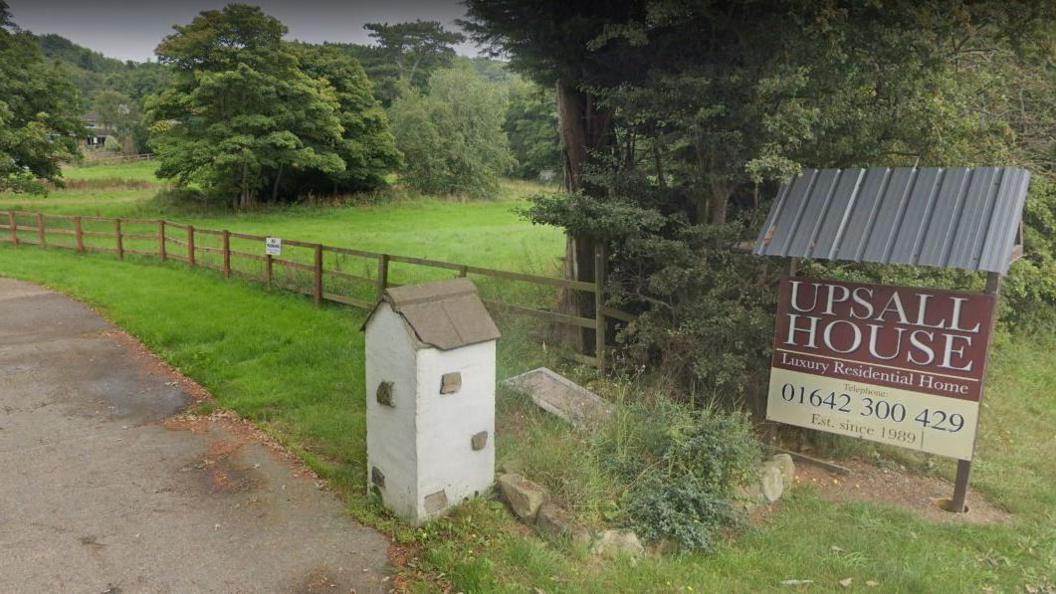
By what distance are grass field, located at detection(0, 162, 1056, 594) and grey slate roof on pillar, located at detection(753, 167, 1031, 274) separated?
186 centimetres

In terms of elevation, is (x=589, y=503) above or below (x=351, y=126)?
below

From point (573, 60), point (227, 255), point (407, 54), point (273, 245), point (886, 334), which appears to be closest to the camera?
point (886, 334)

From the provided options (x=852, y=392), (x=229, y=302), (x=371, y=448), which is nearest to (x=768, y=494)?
(x=852, y=392)

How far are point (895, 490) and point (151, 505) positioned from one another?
5.59m

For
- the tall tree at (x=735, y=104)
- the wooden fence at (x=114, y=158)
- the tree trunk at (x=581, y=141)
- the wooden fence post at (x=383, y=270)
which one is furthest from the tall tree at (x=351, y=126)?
the wooden fence at (x=114, y=158)

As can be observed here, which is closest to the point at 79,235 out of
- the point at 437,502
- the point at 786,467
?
the point at 437,502

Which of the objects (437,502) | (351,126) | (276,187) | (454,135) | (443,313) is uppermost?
(454,135)

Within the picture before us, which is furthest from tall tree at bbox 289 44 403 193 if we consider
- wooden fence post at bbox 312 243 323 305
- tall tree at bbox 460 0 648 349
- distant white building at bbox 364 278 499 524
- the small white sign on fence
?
distant white building at bbox 364 278 499 524

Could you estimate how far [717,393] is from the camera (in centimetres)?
631

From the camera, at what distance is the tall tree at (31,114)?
66.1ft

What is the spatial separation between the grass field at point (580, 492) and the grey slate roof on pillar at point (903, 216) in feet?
6.10

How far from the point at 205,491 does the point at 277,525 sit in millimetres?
829

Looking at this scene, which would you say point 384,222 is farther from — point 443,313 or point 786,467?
point 443,313

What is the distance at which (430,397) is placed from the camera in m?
4.20
